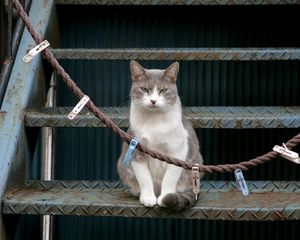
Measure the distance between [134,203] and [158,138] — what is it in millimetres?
239

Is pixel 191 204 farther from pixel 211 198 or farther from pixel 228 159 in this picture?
pixel 228 159

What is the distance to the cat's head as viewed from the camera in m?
1.92

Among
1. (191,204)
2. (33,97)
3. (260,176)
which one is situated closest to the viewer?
(191,204)

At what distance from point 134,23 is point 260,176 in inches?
41.9

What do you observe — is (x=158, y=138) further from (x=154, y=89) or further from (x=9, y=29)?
(x=9, y=29)

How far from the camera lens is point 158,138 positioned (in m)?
1.86

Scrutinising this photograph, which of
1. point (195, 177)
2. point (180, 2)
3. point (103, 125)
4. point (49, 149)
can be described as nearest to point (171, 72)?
point (103, 125)

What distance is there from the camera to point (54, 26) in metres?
2.54

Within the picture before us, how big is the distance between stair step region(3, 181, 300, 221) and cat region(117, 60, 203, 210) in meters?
0.05

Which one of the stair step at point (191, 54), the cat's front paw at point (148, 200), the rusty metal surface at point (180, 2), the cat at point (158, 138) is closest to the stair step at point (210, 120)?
the cat at point (158, 138)

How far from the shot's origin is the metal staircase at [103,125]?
1.77 metres

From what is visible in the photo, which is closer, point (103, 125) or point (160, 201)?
point (160, 201)

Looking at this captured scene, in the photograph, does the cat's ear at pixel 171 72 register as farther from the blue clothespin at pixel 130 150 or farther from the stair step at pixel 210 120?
the blue clothespin at pixel 130 150

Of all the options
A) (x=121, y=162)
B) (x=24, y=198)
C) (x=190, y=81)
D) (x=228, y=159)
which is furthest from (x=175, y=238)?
(x=24, y=198)
